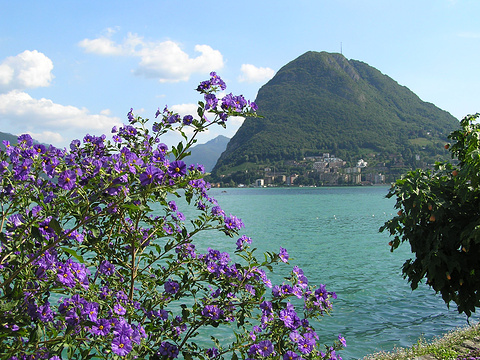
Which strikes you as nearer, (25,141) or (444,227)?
(25,141)

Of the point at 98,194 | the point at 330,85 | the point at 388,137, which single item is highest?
the point at 330,85

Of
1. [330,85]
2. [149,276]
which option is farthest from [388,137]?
[149,276]

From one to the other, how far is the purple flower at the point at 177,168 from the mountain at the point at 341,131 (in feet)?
441

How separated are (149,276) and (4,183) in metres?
1.44

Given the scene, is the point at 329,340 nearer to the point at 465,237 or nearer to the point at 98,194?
the point at 465,237

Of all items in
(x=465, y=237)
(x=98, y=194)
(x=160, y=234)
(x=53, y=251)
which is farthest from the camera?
(x=465, y=237)

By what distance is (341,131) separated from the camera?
17112cm

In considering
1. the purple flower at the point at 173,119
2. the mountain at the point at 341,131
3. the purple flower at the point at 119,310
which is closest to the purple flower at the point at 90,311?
the purple flower at the point at 119,310

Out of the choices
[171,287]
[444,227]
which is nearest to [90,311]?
[171,287]

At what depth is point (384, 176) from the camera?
128625 millimetres

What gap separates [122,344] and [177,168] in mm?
1003

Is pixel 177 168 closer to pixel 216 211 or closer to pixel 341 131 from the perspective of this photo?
pixel 216 211

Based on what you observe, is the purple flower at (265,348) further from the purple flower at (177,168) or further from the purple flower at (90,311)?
the purple flower at (177,168)

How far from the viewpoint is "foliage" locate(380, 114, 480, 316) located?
4188 millimetres
